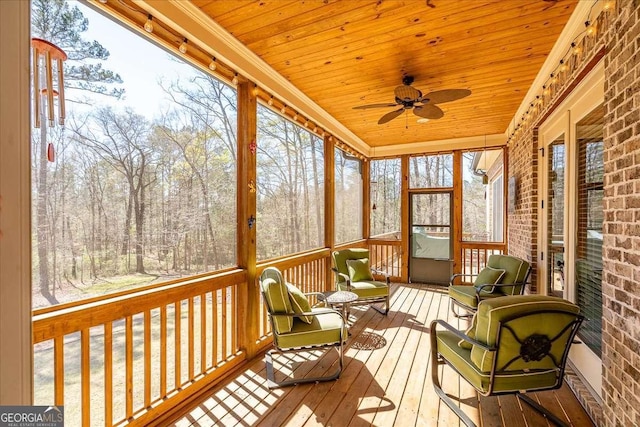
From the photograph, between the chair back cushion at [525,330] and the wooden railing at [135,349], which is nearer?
the wooden railing at [135,349]

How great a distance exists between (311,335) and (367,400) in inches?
25.3

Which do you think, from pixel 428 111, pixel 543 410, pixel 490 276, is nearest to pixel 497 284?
pixel 490 276

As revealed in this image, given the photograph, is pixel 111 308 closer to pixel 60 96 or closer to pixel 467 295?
pixel 60 96

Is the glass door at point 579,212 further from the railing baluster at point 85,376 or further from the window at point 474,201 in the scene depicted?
the railing baluster at point 85,376

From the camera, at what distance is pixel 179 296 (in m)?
2.18

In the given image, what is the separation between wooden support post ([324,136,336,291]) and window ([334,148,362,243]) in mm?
297

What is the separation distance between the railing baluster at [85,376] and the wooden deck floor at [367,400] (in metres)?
0.60

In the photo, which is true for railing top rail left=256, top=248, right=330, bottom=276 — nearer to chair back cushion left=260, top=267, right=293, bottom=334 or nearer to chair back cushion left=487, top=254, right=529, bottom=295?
chair back cushion left=260, top=267, right=293, bottom=334

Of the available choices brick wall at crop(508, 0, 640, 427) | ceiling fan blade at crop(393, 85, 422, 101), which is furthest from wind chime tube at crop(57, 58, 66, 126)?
brick wall at crop(508, 0, 640, 427)

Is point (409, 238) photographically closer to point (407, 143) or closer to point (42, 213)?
point (407, 143)

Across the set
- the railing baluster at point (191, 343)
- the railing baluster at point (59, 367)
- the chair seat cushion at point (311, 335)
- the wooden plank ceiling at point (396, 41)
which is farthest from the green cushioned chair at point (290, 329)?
the wooden plank ceiling at point (396, 41)

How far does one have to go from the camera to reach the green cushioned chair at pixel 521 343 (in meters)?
1.71

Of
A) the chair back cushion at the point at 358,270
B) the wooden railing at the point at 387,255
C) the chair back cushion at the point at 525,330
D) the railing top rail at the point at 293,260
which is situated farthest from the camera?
the wooden railing at the point at 387,255

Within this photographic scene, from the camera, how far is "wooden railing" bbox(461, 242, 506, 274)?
5.32 metres
